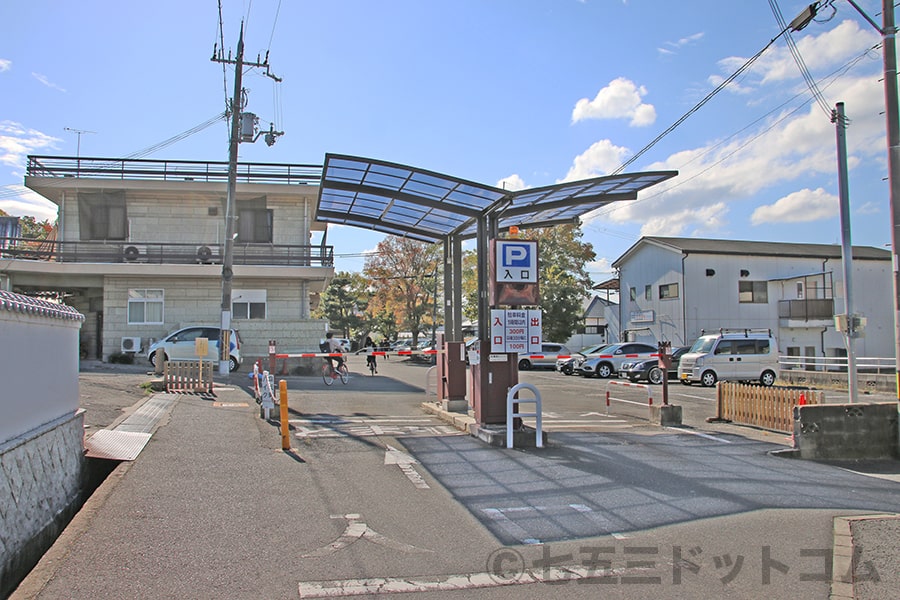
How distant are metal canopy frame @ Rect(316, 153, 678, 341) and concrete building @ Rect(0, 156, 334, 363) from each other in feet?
42.1

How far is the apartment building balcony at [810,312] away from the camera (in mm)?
→ 34875

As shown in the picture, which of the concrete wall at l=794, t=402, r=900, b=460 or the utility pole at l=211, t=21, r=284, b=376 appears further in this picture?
the utility pole at l=211, t=21, r=284, b=376

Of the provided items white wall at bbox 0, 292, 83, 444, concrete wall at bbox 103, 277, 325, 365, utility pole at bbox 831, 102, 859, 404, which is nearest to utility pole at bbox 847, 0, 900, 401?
utility pole at bbox 831, 102, 859, 404

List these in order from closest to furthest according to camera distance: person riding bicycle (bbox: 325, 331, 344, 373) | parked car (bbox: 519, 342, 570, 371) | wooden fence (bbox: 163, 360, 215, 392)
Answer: wooden fence (bbox: 163, 360, 215, 392) → person riding bicycle (bbox: 325, 331, 344, 373) → parked car (bbox: 519, 342, 570, 371)

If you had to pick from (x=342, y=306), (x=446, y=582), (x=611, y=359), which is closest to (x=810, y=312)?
(x=611, y=359)

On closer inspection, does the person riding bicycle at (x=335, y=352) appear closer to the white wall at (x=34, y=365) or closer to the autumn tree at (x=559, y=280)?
the white wall at (x=34, y=365)

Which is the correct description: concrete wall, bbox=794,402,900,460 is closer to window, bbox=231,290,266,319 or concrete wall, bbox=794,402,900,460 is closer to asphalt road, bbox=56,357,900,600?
asphalt road, bbox=56,357,900,600

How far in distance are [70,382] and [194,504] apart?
10.1 feet

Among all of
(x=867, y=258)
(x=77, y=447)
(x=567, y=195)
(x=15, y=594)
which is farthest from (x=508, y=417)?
(x=867, y=258)

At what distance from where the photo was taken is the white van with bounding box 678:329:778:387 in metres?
24.0

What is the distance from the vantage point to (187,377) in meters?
15.6

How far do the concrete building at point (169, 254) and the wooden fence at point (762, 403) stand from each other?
1615 cm

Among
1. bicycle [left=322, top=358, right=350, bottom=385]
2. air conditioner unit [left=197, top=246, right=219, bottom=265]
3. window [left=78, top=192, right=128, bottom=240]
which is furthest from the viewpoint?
window [left=78, top=192, right=128, bottom=240]

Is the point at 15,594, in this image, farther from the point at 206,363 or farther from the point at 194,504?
the point at 206,363
